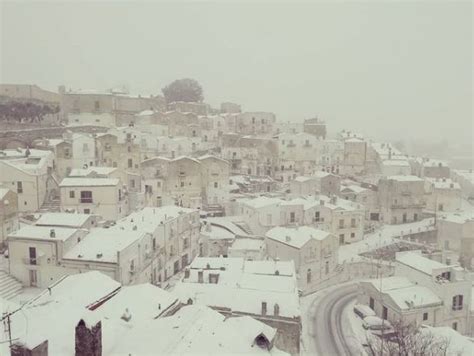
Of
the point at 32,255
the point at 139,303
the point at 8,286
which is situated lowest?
the point at 8,286

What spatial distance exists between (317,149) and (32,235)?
133 ft

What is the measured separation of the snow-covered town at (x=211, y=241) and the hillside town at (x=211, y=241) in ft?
0.38

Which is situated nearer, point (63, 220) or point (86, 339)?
point (86, 339)

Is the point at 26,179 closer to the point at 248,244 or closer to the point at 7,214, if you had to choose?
the point at 7,214

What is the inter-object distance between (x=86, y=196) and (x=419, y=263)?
24.2 m

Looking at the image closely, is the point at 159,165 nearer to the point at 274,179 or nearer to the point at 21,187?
the point at 21,187

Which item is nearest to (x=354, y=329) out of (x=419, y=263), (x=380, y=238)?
(x=419, y=263)

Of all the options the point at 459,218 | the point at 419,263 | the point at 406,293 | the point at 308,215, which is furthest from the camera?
the point at 459,218

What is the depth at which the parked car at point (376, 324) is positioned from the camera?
3045 centimetres

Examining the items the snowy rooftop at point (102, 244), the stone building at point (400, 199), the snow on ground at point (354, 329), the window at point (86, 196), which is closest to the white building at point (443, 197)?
the stone building at point (400, 199)

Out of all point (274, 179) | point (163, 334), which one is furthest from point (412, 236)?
point (163, 334)

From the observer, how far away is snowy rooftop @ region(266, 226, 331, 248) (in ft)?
117

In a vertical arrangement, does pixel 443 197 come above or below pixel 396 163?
below

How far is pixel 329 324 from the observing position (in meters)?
31.1
